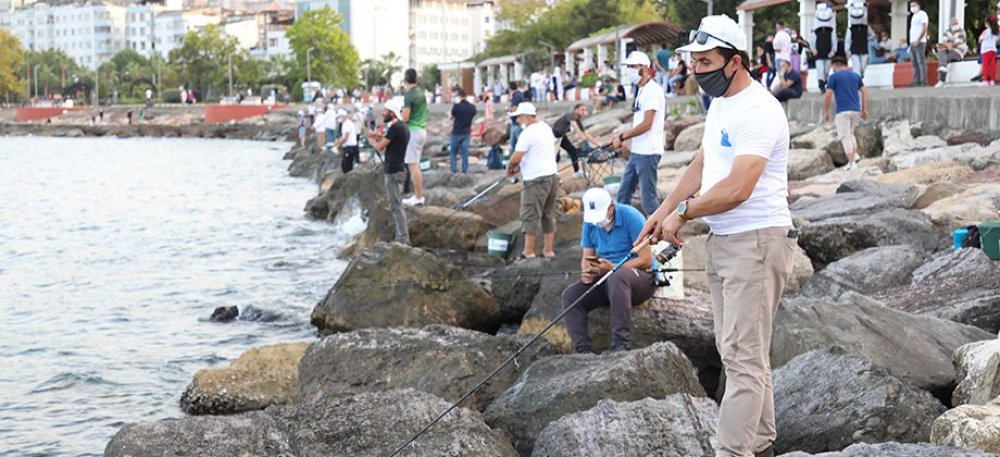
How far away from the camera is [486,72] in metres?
84.6

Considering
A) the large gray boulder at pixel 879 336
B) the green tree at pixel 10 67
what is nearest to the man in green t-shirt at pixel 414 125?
the large gray boulder at pixel 879 336

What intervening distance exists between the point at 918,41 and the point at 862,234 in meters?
11.7

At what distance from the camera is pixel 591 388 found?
6.73 meters

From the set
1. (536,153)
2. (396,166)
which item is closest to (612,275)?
(536,153)

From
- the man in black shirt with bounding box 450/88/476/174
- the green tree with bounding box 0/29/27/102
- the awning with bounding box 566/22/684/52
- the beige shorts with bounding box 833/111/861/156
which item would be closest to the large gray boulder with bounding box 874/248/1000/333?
the beige shorts with bounding box 833/111/861/156

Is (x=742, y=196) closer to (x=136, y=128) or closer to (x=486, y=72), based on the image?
(x=486, y=72)

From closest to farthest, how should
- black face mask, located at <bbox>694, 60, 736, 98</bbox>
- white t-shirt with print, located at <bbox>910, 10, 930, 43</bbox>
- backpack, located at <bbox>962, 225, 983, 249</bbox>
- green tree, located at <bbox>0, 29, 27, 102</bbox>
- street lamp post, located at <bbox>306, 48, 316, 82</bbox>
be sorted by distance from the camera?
black face mask, located at <bbox>694, 60, 736, 98</bbox> < backpack, located at <bbox>962, 225, 983, 249</bbox> < white t-shirt with print, located at <bbox>910, 10, 930, 43</bbox> < street lamp post, located at <bbox>306, 48, 316, 82</bbox> < green tree, located at <bbox>0, 29, 27, 102</bbox>

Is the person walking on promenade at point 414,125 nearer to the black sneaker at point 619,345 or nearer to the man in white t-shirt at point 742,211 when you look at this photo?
the black sneaker at point 619,345

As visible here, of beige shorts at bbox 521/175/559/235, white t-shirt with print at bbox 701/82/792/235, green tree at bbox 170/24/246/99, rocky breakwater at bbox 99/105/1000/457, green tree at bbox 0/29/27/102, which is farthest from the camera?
green tree at bbox 0/29/27/102

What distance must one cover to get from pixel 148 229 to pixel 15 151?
176 ft

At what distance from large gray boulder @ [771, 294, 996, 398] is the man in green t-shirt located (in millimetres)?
9113

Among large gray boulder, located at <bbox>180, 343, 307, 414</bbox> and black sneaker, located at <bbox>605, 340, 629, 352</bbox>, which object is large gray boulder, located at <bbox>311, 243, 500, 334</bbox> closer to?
large gray boulder, located at <bbox>180, 343, 307, 414</bbox>

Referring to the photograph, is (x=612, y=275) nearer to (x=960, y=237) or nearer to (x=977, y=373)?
(x=977, y=373)

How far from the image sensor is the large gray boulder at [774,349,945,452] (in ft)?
20.2
